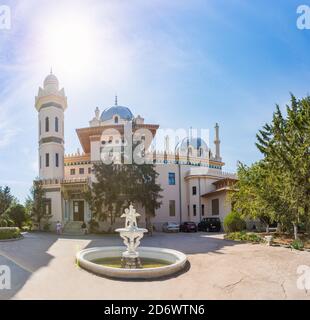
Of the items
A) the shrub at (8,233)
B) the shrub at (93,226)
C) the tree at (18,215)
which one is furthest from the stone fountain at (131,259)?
the tree at (18,215)

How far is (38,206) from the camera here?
30.8 metres

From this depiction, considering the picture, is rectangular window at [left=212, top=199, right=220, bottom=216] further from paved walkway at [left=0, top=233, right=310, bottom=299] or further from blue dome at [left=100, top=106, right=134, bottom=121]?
paved walkway at [left=0, top=233, right=310, bottom=299]

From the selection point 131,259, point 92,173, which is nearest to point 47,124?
point 92,173

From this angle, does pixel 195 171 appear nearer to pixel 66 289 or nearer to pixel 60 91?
pixel 60 91

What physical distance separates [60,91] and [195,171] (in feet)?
58.6

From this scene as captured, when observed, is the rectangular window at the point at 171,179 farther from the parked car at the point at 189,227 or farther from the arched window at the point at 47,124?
the arched window at the point at 47,124

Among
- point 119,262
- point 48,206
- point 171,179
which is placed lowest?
point 119,262

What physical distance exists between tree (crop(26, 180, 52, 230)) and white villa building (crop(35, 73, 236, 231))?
502 millimetres

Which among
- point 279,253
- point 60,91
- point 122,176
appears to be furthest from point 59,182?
point 279,253

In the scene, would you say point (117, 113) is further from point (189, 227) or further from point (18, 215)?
point (189, 227)

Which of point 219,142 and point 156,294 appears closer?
point 156,294

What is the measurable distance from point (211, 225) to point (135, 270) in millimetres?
21905

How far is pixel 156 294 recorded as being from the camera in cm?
898

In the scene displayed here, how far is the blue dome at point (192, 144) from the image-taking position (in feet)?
161
